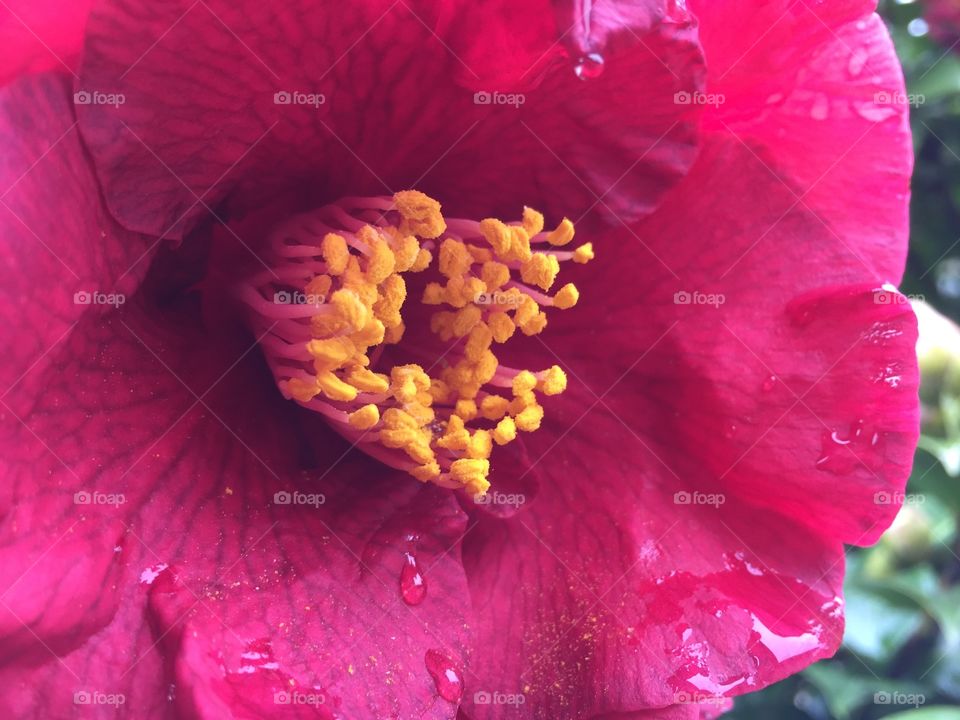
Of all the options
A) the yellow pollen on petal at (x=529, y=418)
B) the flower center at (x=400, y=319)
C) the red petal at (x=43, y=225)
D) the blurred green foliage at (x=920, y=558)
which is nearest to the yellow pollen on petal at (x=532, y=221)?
the flower center at (x=400, y=319)

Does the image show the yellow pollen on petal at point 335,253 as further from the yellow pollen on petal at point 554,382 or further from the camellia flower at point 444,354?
the yellow pollen on petal at point 554,382

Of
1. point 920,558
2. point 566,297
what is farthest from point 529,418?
point 920,558

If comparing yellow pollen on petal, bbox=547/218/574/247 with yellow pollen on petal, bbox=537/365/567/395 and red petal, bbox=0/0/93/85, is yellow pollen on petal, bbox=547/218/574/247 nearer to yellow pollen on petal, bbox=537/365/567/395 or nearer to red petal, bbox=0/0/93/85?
yellow pollen on petal, bbox=537/365/567/395

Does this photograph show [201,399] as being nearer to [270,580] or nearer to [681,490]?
[270,580]

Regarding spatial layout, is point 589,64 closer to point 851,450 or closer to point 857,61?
point 857,61

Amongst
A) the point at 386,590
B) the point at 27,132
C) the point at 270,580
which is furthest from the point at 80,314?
the point at 386,590
